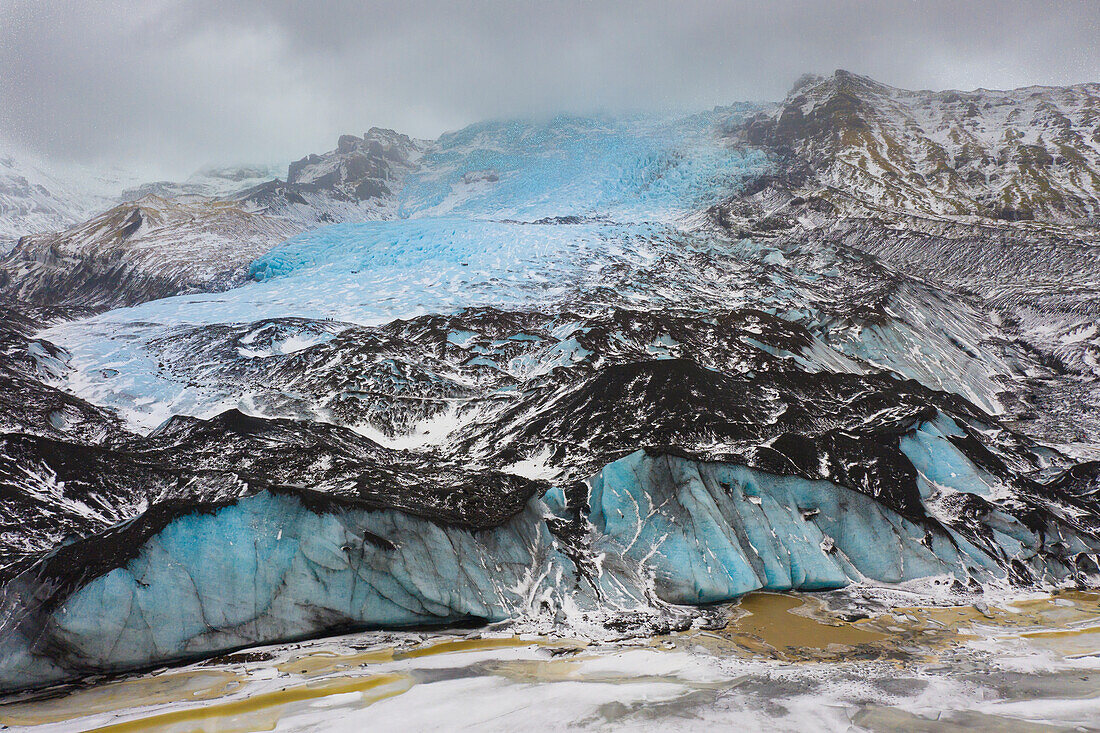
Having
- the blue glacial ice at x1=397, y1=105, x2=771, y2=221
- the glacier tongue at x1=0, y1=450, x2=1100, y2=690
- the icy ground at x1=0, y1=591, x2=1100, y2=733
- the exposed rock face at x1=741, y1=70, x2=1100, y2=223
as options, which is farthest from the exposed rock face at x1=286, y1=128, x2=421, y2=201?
the icy ground at x1=0, y1=591, x2=1100, y2=733

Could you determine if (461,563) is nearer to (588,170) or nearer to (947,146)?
(588,170)

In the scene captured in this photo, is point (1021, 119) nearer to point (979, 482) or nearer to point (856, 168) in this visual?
point (856, 168)

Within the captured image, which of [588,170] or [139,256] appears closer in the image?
[139,256]

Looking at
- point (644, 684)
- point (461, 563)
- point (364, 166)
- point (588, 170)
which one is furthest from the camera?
point (364, 166)

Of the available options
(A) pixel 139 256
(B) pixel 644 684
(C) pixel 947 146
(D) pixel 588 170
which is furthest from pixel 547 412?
(C) pixel 947 146

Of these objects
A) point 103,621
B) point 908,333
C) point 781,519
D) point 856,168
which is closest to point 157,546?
point 103,621

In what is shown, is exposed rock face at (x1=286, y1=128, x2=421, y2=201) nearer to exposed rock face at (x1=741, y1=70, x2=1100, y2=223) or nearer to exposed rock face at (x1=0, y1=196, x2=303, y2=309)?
exposed rock face at (x1=0, y1=196, x2=303, y2=309)
